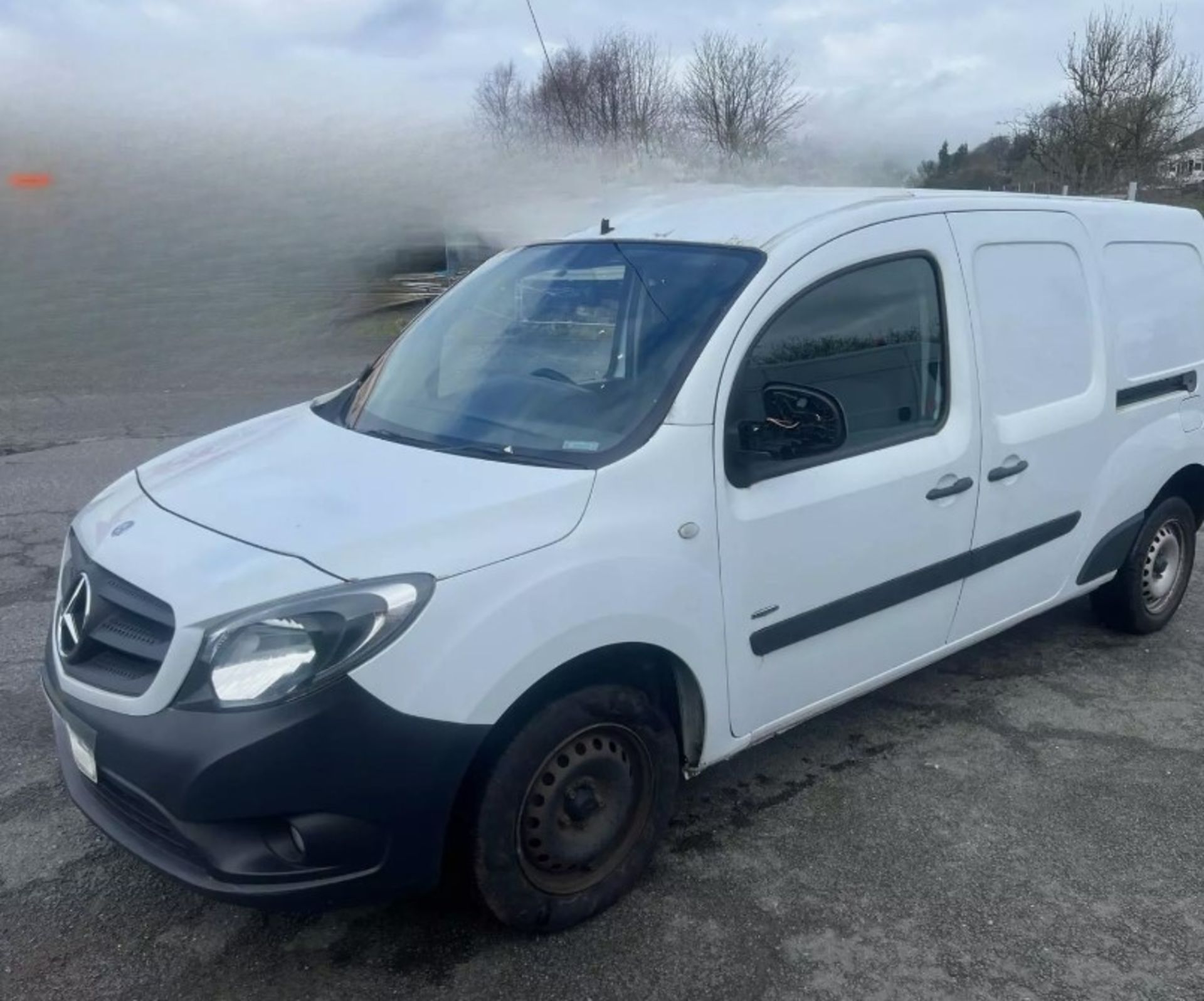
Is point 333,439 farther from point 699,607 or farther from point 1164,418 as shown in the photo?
point 1164,418

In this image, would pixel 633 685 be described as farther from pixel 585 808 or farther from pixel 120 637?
pixel 120 637

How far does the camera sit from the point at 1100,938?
3145 millimetres

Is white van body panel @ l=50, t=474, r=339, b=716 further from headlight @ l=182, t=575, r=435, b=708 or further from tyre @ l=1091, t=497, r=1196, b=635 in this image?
tyre @ l=1091, t=497, r=1196, b=635

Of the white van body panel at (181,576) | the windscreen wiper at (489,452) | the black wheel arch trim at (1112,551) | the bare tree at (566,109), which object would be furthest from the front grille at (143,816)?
the bare tree at (566,109)

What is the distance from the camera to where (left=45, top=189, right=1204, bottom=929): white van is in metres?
2.63

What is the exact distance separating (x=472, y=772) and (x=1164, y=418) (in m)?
3.52

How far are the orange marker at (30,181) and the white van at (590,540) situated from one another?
7.99 m

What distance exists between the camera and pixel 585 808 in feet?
10.1

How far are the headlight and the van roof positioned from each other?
1.70 metres

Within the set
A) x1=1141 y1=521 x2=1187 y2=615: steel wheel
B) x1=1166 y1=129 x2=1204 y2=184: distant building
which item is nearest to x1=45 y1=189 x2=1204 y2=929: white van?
x1=1141 y1=521 x2=1187 y2=615: steel wheel

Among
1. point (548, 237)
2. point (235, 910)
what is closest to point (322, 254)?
point (548, 237)

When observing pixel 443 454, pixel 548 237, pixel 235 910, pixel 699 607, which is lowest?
pixel 235 910

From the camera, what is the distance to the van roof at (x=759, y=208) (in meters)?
3.63

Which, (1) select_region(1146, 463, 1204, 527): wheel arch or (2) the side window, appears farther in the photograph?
(1) select_region(1146, 463, 1204, 527): wheel arch
